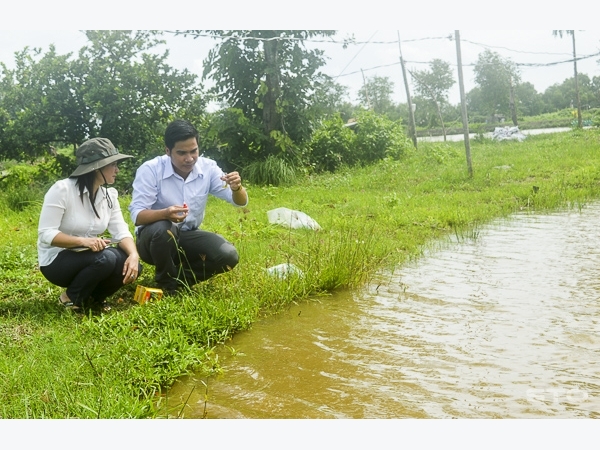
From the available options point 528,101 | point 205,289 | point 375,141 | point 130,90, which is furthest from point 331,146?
point 528,101

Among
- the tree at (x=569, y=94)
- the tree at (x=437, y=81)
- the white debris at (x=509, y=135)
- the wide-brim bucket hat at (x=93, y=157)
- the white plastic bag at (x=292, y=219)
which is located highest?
the tree at (x=437, y=81)

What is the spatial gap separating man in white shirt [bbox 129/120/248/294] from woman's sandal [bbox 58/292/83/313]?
49 cm

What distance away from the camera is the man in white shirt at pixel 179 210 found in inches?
138

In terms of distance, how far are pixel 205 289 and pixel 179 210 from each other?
0.57 meters

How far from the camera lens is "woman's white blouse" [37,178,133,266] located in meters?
3.30

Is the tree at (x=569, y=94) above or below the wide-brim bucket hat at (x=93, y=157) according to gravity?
above

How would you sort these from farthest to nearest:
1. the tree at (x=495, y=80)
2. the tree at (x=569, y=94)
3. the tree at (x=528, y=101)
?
1. the tree at (x=528, y=101)
2. the tree at (x=495, y=80)
3. the tree at (x=569, y=94)

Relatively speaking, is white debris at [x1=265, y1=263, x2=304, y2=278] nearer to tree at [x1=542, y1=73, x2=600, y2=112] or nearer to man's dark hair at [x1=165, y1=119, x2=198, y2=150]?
man's dark hair at [x1=165, y1=119, x2=198, y2=150]

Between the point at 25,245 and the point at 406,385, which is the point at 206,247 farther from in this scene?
the point at 25,245

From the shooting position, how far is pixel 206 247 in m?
3.67

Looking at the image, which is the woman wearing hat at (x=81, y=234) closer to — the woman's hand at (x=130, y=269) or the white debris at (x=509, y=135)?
the woman's hand at (x=130, y=269)

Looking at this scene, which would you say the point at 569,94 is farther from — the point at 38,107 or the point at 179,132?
the point at 179,132

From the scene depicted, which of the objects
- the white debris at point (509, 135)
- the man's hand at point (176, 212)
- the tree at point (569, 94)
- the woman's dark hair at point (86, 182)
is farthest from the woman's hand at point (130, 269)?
the tree at point (569, 94)


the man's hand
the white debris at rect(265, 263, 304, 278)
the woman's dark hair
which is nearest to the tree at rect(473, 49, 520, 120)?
the white debris at rect(265, 263, 304, 278)
